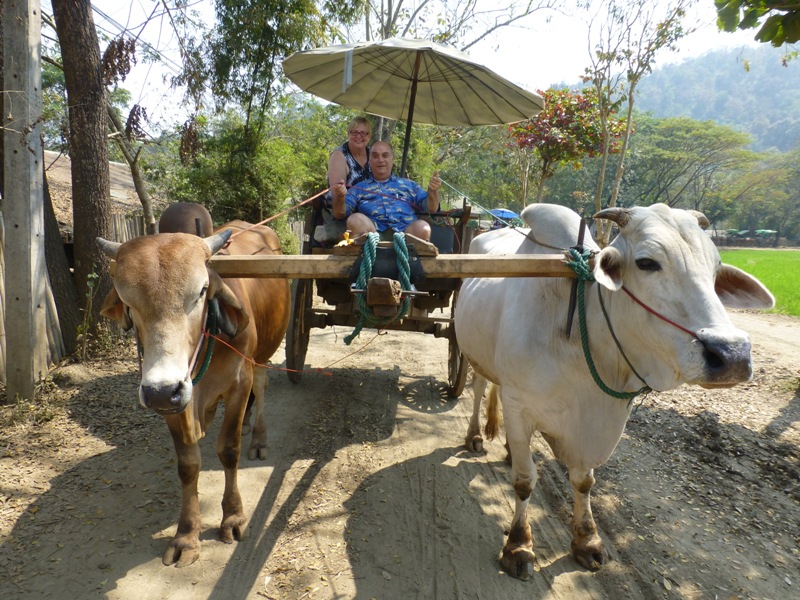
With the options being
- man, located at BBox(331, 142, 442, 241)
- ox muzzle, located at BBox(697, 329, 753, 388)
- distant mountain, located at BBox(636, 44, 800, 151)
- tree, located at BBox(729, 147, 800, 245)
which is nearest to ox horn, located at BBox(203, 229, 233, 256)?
man, located at BBox(331, 142, 442, 241)

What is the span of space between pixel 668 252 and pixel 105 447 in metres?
3.91

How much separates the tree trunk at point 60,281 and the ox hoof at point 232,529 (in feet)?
10.1

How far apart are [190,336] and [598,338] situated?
1.89 m

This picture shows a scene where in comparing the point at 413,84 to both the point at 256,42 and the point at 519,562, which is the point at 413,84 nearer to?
the point at 519,562

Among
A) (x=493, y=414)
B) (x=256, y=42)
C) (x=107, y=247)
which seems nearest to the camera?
(x=107, y=247)

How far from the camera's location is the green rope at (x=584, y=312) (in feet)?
7.66

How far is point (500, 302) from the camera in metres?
3.10

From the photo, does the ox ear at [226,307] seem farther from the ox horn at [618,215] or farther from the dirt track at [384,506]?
the ox horn at [618,215]

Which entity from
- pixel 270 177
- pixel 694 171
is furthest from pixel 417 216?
pixel 694 171

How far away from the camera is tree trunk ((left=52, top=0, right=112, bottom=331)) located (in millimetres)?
4938

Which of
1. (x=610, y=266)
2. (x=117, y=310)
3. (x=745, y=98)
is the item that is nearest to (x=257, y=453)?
(x=117, y=310)

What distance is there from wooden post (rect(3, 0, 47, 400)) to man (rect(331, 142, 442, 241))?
2.40m

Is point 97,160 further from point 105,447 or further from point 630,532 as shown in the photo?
point 630,532

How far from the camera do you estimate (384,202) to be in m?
4.21
